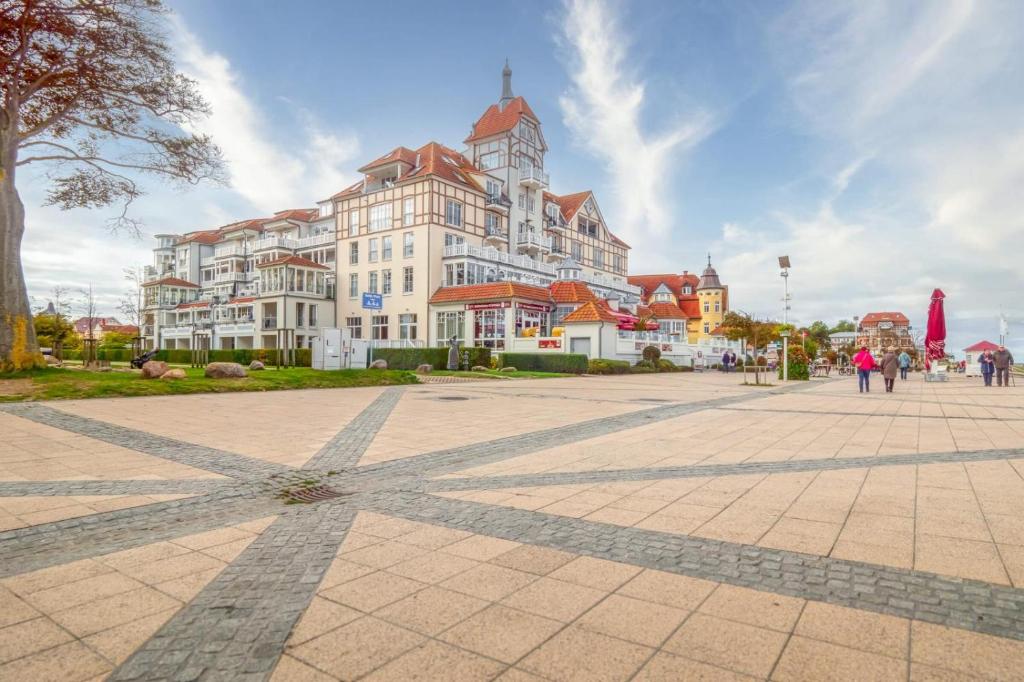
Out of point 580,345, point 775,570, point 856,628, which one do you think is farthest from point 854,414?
point 580,345

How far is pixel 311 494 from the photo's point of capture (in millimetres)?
5305

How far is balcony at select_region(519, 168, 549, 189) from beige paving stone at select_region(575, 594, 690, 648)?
157ft

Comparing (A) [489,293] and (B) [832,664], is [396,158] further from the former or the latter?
(B) [832,664]

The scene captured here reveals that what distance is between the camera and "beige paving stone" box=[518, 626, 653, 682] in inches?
89.3

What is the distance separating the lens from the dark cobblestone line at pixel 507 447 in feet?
21.1

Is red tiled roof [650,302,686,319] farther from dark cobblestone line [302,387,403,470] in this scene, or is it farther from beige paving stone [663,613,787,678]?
beige paving stone [663,613,787,678]

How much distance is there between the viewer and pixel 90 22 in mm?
16250

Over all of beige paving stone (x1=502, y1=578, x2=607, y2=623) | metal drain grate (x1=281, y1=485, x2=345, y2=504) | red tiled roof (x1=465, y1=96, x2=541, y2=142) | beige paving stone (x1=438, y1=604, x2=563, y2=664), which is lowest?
metal drain grate (x1=281, y1=485, x2=345, y2=504)

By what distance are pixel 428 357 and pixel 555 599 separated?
28902 mm

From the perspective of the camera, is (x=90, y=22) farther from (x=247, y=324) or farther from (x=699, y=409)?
(x=247, y=324)

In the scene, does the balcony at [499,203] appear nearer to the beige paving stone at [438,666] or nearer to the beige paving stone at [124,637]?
the beige paving stone at [124,637]

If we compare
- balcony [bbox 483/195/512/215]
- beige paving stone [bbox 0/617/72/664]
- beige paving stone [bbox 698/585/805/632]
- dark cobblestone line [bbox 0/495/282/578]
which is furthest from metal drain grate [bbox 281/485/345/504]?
balcony [bbox 483/195/512/215]

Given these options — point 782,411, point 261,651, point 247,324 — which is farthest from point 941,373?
point 247,324

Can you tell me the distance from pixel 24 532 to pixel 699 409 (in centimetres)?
1200
